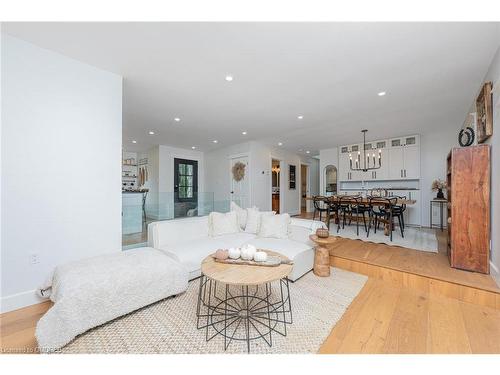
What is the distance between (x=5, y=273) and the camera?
189cm

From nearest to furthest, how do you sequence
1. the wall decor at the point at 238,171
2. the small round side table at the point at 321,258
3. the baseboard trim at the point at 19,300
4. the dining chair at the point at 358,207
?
1. the baseboard trim at the point at 19,300
2. the small round side table at the point at 321,258
3. the dining chair at the point at 358,207
4. the wall decor at the point at 238,171

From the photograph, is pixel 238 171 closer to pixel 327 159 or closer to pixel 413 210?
pixel 327 159

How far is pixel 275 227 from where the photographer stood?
3.09 meters

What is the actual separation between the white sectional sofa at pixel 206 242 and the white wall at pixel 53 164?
1.86 feet

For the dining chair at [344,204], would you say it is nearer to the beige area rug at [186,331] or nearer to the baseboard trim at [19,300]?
the beige area rug at [186,331]

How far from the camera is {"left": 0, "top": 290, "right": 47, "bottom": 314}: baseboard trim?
1.89 metres

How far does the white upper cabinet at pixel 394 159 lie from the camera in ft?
17.5

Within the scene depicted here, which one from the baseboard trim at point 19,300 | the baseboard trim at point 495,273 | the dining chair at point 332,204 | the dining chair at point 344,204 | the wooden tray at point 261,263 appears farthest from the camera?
the dining chair at point 332,204

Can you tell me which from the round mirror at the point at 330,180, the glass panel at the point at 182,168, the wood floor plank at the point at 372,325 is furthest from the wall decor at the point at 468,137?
the glass panel at the point at 182,168

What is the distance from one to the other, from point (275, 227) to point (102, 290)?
2146mm
